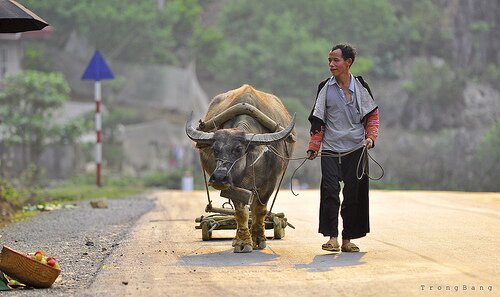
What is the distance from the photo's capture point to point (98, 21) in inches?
1769

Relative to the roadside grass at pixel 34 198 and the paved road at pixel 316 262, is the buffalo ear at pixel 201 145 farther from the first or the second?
the roadside grass at pixel 34 198

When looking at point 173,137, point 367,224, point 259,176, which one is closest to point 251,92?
point 259,176

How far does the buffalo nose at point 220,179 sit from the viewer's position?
10641 mm

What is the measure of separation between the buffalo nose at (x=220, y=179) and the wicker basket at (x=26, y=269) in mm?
2383

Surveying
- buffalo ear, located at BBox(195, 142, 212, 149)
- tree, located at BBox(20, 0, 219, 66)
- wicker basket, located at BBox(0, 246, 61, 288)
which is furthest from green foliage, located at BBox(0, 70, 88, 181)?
wicker basket, located at BBox(0, 246, 61, 288)

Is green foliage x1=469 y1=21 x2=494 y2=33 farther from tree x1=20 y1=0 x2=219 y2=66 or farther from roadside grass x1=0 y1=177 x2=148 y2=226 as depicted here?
roadside grass x1=0 y1=177 x2=148 y2=226

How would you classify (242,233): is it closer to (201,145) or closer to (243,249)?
(243,249)

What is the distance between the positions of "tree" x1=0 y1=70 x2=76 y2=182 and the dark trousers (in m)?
22.4

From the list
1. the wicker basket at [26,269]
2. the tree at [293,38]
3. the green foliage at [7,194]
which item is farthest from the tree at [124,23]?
the wicker basket at [26,269]

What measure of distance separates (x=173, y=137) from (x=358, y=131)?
3365 cm

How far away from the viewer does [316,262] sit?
9.96m

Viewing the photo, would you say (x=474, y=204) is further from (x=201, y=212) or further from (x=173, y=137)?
(x=173, y=137)

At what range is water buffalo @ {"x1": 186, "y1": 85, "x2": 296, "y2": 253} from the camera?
10945 mm

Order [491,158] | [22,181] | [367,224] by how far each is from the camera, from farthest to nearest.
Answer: [491,158], [22,181], [367,224]
